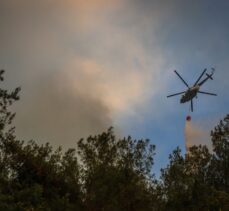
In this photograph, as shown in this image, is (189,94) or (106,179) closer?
(106,179)

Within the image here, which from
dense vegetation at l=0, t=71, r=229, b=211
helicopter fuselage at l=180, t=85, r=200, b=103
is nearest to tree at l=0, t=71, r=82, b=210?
dense vegetation at l=0, t=71, r=229, b=211

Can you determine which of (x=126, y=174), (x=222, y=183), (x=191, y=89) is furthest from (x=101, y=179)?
(x=191, y=89)

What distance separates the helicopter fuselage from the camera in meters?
147

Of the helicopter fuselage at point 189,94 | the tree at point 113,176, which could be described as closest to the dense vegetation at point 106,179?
the tree at point 113,176

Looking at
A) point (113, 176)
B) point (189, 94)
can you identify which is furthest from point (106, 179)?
point (189, 94)

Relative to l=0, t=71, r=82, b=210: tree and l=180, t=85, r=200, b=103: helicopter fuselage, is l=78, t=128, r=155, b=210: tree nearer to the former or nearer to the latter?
l=0, t=71, r=82, b=210: tree

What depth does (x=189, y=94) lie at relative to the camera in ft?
484

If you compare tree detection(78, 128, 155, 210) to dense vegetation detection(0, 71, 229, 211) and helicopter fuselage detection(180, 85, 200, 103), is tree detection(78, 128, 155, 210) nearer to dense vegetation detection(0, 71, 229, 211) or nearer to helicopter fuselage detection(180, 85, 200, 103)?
dense vegetation detection(0, 71, 229, 211)

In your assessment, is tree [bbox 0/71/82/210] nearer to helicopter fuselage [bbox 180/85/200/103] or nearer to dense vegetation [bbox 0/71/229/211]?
dense vegetation [bbox 0/71/229/211]

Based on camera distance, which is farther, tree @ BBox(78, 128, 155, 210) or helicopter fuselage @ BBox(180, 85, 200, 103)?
helicopter fuselage @ BBox(180, 85, 200, 103)

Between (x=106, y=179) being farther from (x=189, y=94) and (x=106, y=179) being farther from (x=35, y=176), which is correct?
(x=189, y=94)

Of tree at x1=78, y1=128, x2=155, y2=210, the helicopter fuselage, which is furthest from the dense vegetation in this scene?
the helicopter fuselage

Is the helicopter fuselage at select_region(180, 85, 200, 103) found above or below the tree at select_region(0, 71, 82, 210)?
above

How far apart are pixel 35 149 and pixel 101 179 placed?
402 inches
